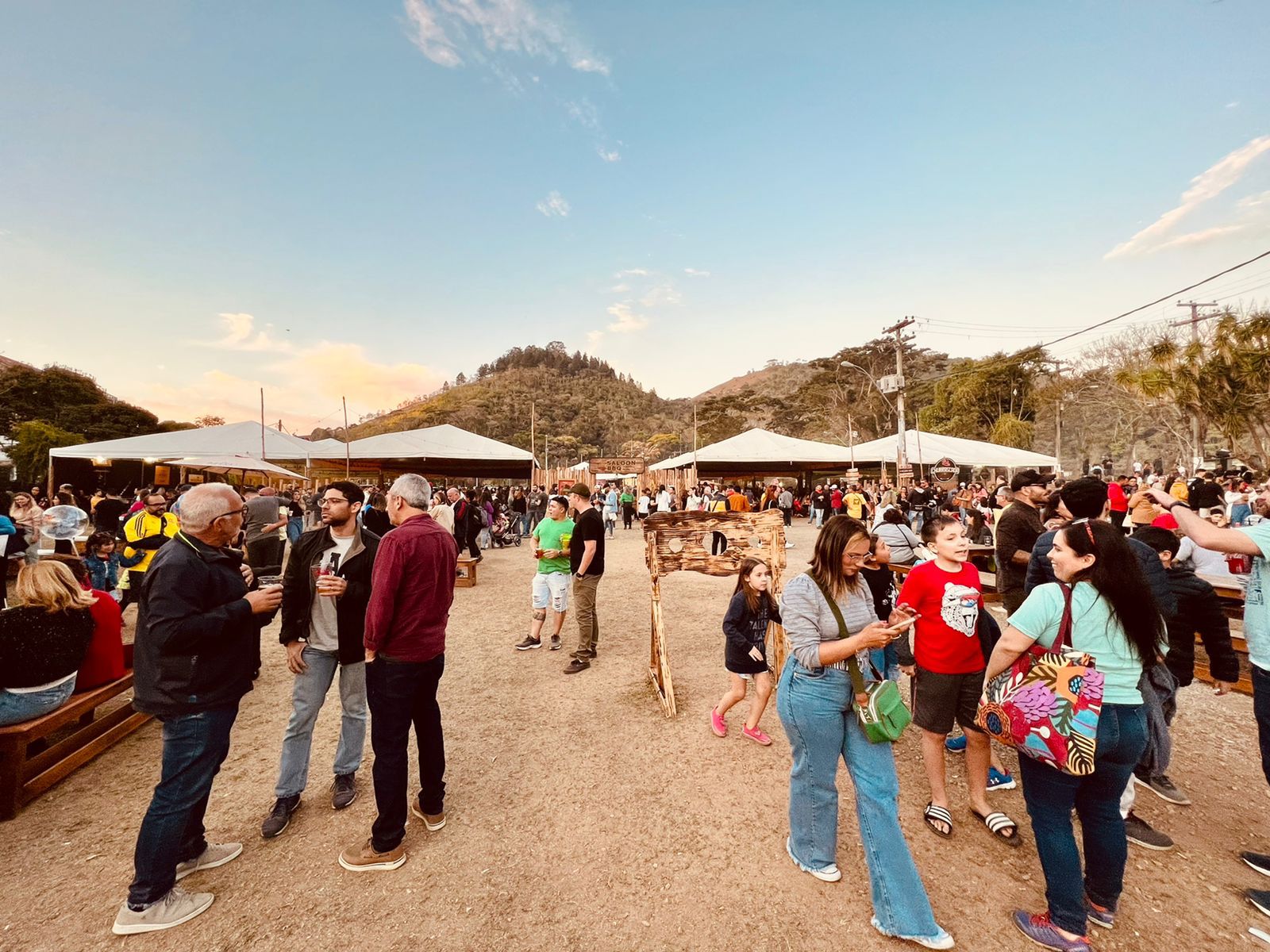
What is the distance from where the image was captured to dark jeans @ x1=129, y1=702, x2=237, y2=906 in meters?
2.17

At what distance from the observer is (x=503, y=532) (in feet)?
51.1

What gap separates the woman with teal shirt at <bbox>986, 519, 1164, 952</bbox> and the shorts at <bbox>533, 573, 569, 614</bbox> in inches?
174

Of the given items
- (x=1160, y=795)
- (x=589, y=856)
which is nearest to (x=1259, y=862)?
(x=1160, y=795)

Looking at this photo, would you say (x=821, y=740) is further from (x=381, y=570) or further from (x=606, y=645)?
(x=606, y=645)

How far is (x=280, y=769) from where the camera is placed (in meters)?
2.88

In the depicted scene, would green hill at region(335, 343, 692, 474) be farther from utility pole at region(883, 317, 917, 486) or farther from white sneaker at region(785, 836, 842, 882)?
white sneaker at region(785, 836, 842, 882)

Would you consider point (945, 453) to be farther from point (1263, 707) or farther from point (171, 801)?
point (171, 801)

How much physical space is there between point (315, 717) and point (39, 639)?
1.78 metres

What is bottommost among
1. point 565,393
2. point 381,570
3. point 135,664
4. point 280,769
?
point 280,769

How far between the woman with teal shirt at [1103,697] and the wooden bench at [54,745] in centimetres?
519

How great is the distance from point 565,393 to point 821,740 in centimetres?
8970

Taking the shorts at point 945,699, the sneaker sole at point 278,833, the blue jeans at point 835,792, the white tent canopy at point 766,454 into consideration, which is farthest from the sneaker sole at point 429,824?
the white tent canopy at point 766,454

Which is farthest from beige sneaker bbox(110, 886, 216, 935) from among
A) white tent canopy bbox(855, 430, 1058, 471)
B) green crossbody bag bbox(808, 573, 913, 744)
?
white tent canopy bbox(855, 430, 1058, 471)

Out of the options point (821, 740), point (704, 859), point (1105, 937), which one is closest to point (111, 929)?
point (704, 859)
